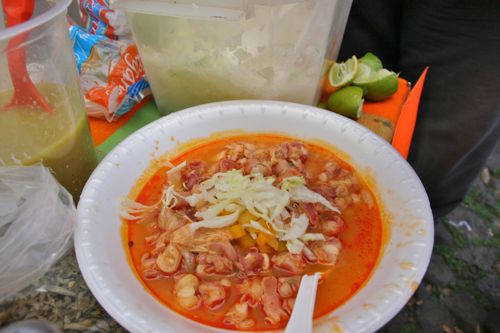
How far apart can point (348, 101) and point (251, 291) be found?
2.90 feet

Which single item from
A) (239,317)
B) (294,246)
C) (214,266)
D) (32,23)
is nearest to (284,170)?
(294,246)

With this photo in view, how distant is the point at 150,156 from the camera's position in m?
1.37

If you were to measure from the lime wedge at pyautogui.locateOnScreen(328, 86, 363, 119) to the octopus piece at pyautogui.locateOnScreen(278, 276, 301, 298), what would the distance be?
78 cm

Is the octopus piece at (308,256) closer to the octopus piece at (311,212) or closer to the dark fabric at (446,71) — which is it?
the octopus piece at (311,212)

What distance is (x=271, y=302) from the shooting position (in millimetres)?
992

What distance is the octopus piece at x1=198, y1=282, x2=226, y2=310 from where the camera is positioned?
1.00 metres

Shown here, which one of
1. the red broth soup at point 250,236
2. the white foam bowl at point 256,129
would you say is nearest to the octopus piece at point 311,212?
the red broth soup at point 250,236

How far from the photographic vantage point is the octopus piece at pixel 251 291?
101 centimetres

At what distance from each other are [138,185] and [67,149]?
0.24m

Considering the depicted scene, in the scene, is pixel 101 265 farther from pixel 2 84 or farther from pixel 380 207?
pixel 380 207

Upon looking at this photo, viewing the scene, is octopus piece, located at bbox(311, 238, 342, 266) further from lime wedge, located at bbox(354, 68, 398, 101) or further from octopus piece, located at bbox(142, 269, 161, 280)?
lime wedge, located at bbox(354, 68, 398, 101)

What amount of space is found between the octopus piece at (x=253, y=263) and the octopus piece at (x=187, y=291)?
0.42ft

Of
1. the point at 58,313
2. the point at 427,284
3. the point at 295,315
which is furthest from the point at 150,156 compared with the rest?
the point at 427,284

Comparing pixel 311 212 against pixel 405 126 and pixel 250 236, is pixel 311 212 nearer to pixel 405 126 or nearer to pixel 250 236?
pixel 250 236
